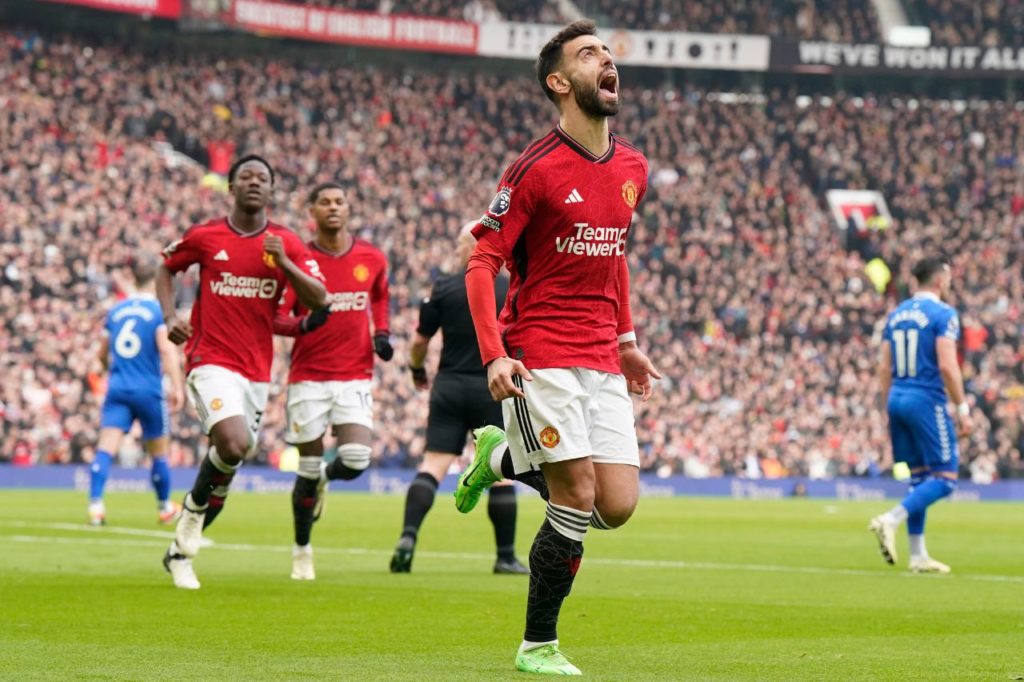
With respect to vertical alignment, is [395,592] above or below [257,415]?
below

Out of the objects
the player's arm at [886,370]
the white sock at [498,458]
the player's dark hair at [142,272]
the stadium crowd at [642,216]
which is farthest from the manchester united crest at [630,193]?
the stadium crowd at [642,216]

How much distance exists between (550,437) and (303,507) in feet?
16.1

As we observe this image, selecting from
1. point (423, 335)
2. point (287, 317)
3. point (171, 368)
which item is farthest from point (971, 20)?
point (287, 317)

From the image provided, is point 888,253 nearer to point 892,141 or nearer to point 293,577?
point 892,141

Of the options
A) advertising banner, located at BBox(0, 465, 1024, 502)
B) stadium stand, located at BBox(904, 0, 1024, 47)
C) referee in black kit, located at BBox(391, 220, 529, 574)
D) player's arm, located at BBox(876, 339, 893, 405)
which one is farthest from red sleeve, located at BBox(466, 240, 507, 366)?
stadium stand, located at BBox(904, 0, 1024, 47)

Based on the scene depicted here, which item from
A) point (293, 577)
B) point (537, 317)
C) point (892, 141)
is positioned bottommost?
point (293, 577)

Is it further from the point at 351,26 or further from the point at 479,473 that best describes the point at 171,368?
the point at 351,26

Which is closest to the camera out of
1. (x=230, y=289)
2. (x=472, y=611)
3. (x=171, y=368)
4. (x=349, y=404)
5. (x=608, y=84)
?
(x=608, y=84)

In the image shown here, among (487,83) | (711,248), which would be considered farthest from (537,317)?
(487,83)

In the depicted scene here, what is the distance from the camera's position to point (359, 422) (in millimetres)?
11383

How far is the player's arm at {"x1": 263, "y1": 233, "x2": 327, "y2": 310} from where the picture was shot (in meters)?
9.62

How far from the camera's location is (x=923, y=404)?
43.4 ft

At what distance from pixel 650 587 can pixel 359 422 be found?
2.32 metres

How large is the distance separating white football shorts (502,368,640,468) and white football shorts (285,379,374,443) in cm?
485
